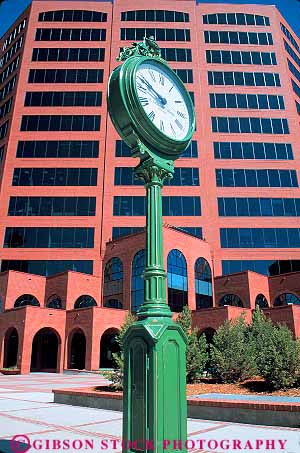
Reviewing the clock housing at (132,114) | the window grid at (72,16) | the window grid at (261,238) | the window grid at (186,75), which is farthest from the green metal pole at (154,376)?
the window grid at (72,16)

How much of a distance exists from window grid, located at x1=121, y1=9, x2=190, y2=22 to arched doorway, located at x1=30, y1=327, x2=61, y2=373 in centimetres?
4104

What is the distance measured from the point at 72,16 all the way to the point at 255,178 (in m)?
32.5

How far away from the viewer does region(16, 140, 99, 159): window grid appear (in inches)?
1742

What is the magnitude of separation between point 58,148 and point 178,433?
43.2 m

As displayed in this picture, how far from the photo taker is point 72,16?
170ft

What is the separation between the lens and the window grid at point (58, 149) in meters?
44.2

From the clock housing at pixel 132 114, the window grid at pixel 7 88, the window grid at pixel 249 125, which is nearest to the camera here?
the clock housing at pixel 132 114

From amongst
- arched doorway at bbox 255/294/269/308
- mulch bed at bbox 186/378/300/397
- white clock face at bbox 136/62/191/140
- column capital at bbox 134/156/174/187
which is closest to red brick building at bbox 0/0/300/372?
arched doorway at bbox 255/294/269/308

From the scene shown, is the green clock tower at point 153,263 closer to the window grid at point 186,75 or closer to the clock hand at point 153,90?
the clock hand at point 153,90

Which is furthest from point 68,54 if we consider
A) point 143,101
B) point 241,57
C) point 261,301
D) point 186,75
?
point 143,101

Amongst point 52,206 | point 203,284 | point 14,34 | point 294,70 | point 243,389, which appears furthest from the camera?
point 14,34

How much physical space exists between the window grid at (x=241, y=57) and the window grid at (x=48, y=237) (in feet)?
90.5

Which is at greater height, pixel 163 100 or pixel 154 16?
pixel 154 16

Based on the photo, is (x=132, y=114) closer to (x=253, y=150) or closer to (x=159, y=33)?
(x=253, y=150)
